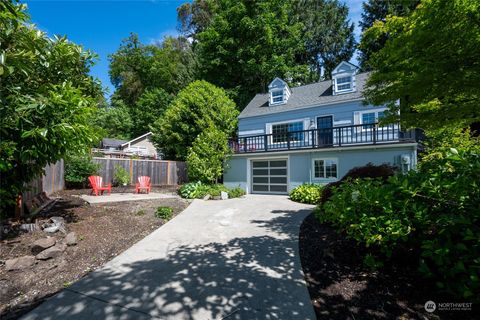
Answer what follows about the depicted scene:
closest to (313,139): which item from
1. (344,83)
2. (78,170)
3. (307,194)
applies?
(307,194)

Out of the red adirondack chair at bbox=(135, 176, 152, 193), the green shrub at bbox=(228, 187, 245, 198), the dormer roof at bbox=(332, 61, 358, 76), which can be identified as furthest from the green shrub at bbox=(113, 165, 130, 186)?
the dormer roof at bbox=(332, 61, 358, 76)

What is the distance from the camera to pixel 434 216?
9.91 feet

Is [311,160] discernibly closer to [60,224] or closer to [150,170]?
[150,170]

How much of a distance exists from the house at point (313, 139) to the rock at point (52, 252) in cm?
1059

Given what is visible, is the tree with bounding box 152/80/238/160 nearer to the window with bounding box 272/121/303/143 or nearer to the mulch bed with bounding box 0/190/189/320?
the window with bounding box 272/121/303/143

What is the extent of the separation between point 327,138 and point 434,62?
10.3m

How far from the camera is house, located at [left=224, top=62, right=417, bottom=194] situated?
1118 centimetres

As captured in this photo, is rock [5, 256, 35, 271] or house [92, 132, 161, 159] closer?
rock [5, 256, 35, 271]

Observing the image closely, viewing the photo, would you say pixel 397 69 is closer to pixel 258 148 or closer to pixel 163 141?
pixel 258 148

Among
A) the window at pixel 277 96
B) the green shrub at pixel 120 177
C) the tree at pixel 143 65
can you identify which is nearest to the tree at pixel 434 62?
the window at pixel 277 96

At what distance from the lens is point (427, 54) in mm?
4070

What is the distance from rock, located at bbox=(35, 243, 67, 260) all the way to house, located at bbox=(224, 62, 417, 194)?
417 inches

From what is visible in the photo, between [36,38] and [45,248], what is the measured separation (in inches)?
147

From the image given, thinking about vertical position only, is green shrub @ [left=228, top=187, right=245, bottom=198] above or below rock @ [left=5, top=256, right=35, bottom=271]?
above
